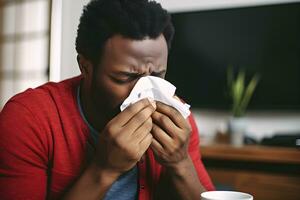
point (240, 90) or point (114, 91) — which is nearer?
point (114, 91)

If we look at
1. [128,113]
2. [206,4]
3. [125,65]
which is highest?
[206,4]

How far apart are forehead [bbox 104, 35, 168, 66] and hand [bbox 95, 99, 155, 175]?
117 millimetres

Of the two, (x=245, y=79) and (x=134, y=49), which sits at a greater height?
(x=134, y=49)

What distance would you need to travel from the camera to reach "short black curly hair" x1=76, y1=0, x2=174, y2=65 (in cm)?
102

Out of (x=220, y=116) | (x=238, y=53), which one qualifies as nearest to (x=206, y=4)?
(x=238, y=53)

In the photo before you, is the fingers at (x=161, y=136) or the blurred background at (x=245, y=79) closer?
the fingers at (x=161, y=136)

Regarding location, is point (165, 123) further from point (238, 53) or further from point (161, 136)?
point (238, 53)

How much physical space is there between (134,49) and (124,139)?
0.22 metres

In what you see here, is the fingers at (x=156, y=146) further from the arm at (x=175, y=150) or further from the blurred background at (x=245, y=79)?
the blurred background at (x=245, y=79)

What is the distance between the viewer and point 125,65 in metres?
1.01

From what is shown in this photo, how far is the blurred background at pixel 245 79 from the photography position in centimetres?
242

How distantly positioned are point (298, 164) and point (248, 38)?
2.75 feet

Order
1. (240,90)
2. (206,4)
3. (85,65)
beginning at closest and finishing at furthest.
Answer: (85,65), (240,90), (206,4)

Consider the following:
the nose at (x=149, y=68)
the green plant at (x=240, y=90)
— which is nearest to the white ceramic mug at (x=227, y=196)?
the nose at (x=149, y=68)
